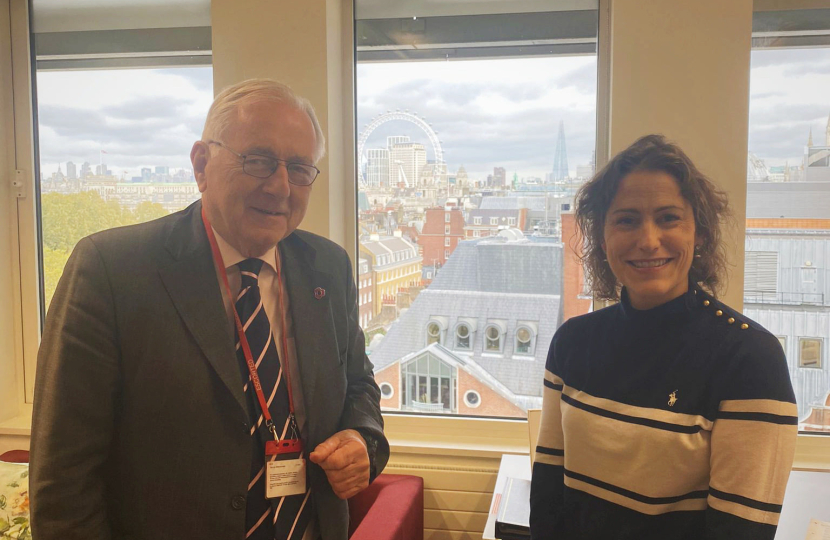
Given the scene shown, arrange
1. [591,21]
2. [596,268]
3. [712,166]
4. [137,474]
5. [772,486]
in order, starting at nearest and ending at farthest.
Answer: [772,486]
[137,474]
[596,268]
[712,166]
[591,21]

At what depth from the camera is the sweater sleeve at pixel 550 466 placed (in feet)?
4.18

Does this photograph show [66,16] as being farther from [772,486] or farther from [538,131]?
[772,486]

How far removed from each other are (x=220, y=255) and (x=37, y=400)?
45 cm

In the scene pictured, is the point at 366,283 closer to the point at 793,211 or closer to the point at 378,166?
the point at 378,166

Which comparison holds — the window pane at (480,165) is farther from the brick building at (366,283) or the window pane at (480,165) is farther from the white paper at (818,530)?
the white paper at (818,530)

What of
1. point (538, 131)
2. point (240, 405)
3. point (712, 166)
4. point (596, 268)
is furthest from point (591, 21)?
point (240, 405)

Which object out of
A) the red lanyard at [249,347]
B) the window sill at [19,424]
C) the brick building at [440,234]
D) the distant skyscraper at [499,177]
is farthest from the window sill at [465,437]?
the red lanyard at [249,347]

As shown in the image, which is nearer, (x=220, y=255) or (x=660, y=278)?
(x=660, y=278)

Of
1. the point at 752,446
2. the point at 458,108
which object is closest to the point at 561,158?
the point at 458,108

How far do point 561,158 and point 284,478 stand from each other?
1.98 m

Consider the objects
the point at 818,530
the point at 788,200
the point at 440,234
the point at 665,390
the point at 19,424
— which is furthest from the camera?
the point at 19,424

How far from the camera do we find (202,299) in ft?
3.74

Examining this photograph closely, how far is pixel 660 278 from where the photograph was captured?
110 cm

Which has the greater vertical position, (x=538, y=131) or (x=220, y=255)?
(x=538, y=131)
